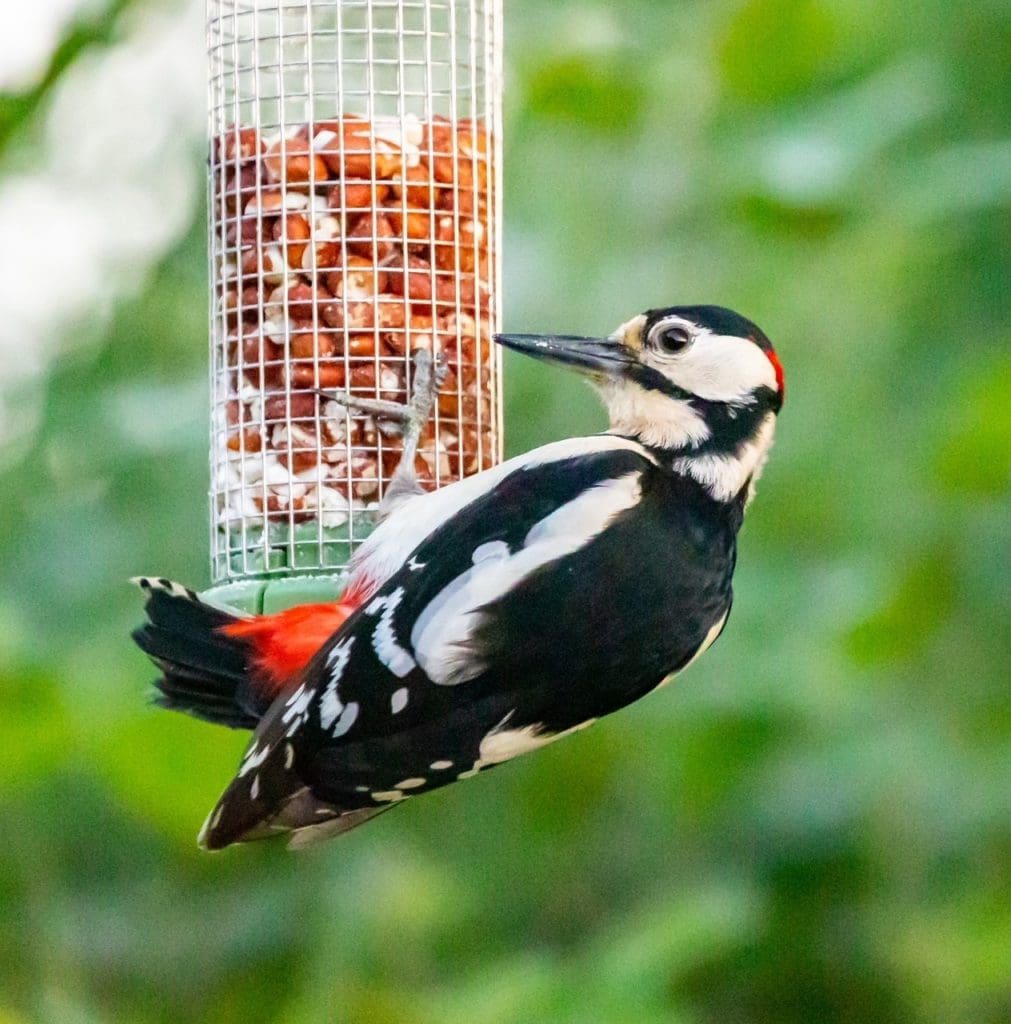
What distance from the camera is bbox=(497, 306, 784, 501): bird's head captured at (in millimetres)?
4855

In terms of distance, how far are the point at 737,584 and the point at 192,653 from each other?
2062 millimetres

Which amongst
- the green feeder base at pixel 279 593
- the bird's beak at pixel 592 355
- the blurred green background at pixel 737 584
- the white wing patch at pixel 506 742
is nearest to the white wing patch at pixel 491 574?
the white wing patch at pixel 506 742

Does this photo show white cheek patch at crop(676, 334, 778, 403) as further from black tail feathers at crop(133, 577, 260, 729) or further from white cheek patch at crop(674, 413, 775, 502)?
black tail feathers at crop(133, 577, 260, 729)

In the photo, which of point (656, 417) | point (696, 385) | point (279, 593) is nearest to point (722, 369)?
point (696, 385)

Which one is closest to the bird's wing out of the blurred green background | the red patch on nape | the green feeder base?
the green feeder base

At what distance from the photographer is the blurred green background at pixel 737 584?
6.02 meters

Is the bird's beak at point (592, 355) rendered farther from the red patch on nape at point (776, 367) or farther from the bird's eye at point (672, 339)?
the red patch on nape at point (776, 367)

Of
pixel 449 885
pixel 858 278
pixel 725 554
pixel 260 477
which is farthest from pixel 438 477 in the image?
pixel 858 278

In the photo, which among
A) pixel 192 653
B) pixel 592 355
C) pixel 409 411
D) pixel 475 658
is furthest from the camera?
pixel 409 411

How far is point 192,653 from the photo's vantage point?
4828 mm

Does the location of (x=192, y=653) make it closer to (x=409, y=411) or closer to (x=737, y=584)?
(x=409, y=411)

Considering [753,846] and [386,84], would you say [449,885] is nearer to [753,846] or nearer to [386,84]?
[753,846]

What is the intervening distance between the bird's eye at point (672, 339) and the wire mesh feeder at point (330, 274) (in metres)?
0.57

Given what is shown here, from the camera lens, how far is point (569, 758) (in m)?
6.73
